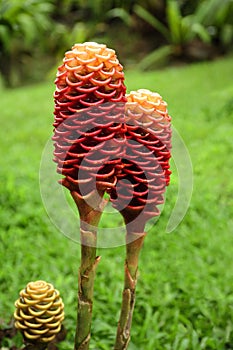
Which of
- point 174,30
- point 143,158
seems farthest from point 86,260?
point 174,30

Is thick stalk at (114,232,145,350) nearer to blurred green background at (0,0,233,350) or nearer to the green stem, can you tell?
the green stem

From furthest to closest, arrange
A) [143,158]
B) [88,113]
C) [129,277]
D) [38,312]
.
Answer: [38,312] → [129,277] → [143,158] → [88,113]

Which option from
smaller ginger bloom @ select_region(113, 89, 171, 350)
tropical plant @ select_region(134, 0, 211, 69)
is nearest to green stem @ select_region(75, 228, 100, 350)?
smaller ginger bloom @ select_region(113, 89, 171, 350)

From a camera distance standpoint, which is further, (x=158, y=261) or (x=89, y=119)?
(x=158, y=261)

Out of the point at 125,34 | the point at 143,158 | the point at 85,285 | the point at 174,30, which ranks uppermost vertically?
the point at 125,34

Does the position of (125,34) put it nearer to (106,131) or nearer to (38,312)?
(38,312)

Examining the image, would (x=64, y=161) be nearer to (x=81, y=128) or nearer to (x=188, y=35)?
(x=81, y=128)

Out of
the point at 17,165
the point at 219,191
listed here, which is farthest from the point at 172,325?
the point at 17,165
